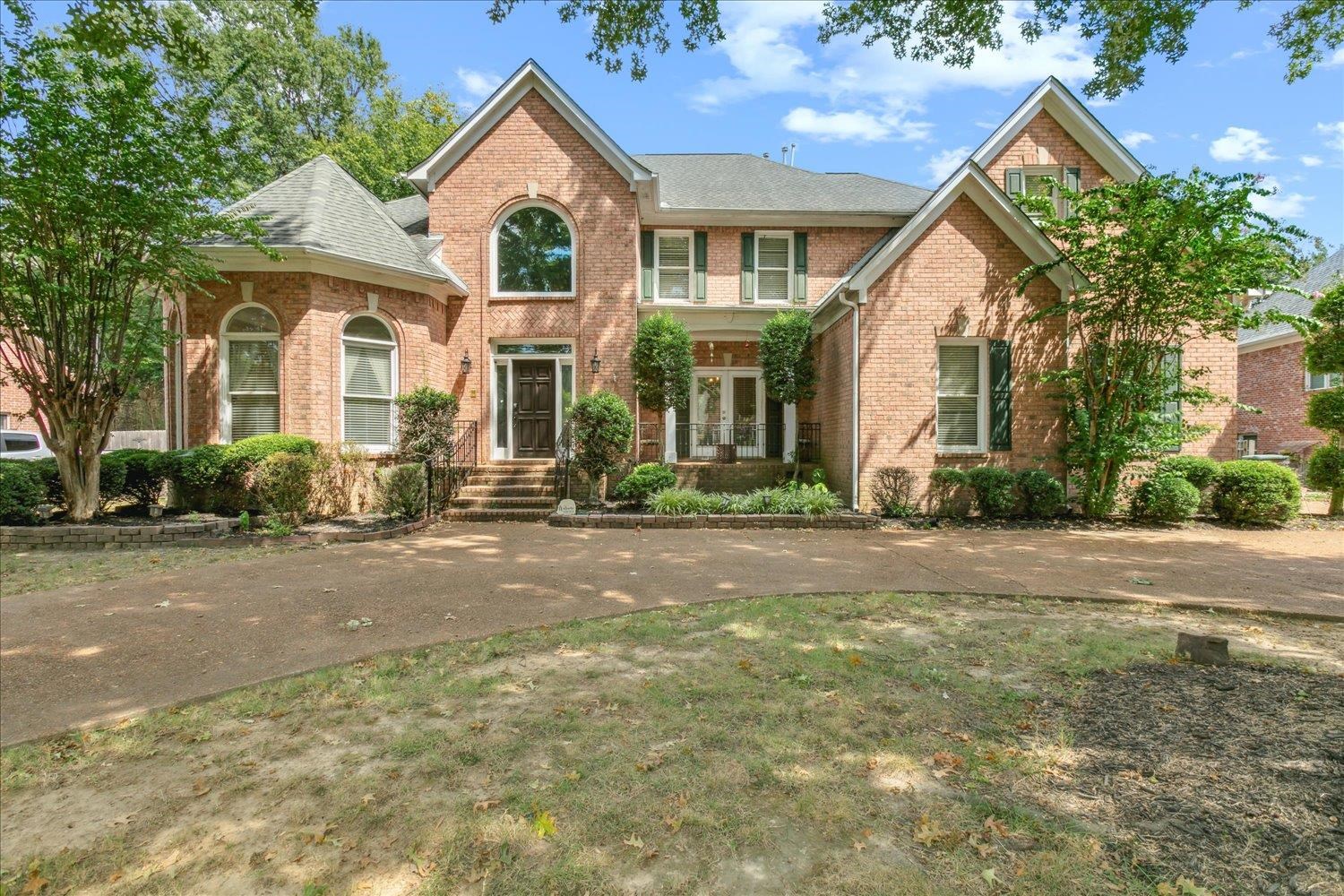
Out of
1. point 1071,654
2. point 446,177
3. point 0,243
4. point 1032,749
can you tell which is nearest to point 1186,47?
point 1071,654

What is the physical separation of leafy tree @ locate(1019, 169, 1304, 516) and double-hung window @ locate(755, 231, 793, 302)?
17.1 ft

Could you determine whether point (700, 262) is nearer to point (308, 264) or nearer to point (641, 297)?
point (641, 297)

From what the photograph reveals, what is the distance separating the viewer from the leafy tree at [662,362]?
11672 mm

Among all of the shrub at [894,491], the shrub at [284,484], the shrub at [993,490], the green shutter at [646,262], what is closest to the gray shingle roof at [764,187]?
the green shutter at [646,262]

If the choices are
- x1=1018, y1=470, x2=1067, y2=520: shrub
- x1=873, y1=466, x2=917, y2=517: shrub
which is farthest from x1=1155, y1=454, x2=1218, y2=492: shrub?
x1=873, y1=466, x2=917, y2=517: shrub

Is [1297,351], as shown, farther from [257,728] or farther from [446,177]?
[257,728]

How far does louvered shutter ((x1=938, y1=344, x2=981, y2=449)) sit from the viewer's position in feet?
35.6

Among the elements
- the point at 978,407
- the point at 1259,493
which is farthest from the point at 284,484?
the point at 1259,493

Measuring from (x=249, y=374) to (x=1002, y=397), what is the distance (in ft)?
43.2

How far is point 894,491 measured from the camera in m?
10.4

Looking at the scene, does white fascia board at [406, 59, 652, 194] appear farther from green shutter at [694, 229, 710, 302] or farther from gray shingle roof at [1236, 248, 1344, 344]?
gray shingle roof at [1236, 248, 1344, 344]

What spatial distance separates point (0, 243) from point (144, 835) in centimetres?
902

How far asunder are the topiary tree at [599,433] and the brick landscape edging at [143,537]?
150 inches

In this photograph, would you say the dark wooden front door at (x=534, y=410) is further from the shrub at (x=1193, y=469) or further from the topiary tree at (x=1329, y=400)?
the topiary tree at (x=1329, y=400)
